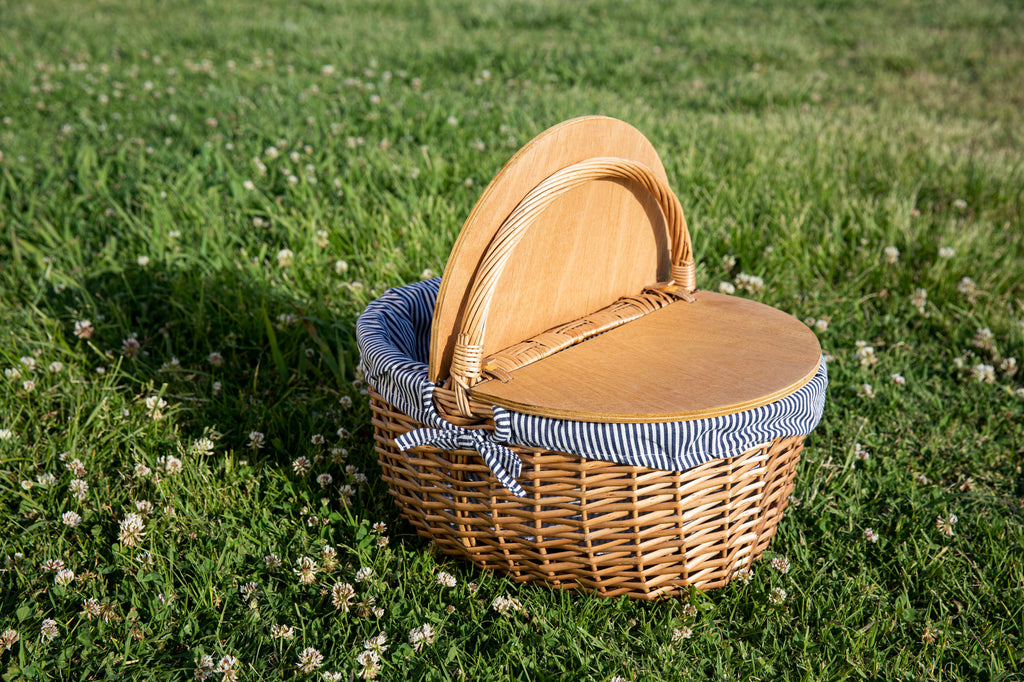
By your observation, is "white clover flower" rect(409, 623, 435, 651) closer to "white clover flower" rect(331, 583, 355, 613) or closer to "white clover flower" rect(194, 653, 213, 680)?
"white clover flower" rect(331, 583, 355, 613)

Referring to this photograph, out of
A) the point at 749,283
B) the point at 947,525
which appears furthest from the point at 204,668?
the point at 749,283

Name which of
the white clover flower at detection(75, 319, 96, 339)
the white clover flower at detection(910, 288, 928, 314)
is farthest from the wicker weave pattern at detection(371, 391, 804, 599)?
the white clover flower at detection(910, 288, 928, 314)

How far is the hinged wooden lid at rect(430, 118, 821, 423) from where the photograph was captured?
64.3 inches

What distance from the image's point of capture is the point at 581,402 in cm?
161

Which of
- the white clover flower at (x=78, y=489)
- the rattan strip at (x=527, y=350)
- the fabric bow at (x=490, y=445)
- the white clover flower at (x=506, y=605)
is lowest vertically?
the white clover flower at (x=506, y=605)

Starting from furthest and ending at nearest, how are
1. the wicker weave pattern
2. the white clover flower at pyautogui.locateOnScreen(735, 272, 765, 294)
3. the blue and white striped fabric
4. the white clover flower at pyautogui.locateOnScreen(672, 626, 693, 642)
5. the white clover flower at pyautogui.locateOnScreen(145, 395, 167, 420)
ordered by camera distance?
the white clover flower at pyautogui.locateOnScreen(735, 272, 765, 294) < the white clover flower at pyautogui.locateOnScreen(145, 395, 167, 420) < the white clover flower at pyautogui.locateOnScreen(672, 626, 693, 642) < the wicker weave pattern < the blue and white striped fabric

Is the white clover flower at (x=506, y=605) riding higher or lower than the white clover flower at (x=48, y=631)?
lower

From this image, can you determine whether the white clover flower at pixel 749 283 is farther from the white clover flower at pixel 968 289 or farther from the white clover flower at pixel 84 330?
the white clover flower at pixel 84 330

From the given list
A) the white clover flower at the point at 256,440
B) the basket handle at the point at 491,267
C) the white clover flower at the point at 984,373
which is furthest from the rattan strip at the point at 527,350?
the white clover flower at the point at 984,373

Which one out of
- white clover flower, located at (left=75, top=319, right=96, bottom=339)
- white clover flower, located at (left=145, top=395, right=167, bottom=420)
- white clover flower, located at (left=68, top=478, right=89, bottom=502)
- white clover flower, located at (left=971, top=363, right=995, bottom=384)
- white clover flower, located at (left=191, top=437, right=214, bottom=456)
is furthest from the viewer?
white clover flower, located at (left=971, top=363, right=995, bottom=384)

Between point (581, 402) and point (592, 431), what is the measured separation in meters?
0.07

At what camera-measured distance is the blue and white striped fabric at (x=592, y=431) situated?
1568 mm

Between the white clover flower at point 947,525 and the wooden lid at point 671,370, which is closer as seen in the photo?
the wooden lid at point 671,370

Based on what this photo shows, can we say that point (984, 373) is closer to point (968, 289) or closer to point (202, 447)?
point (968, 289)
